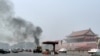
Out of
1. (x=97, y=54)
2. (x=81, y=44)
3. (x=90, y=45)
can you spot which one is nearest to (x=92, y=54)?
(x=97, y=54)

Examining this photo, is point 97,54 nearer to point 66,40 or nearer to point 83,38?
point 83,38

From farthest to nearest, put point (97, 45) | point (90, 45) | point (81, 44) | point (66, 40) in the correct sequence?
1. point (66, 40)
2. point (81, 44)
3. point (90, 45)
4. point (97, 45)

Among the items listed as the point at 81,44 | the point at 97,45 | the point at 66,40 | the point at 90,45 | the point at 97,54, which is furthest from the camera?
the point at 66,40

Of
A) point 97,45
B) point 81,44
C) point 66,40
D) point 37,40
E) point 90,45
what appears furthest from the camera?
point 66,40

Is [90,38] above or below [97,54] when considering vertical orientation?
above

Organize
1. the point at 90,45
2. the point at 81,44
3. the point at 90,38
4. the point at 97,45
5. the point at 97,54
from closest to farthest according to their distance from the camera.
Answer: the point at 97,54 → the point at 97,45 → the point at 90,45 → the point at 81,44 → the point at 90,38

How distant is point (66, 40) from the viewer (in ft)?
436

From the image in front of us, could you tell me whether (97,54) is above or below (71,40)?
below

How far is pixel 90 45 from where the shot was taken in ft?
322

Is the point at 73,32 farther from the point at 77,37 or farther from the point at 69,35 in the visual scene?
the point at 77,37

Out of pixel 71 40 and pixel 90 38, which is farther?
pixel 71 40

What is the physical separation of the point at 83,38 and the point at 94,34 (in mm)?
6682

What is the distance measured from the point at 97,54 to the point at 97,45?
1623cm

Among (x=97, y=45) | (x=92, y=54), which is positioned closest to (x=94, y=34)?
(x=97, y=45)
